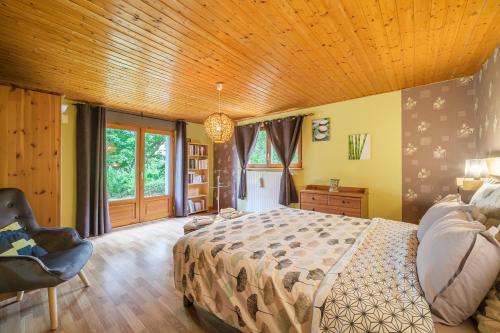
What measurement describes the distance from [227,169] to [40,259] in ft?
13.2

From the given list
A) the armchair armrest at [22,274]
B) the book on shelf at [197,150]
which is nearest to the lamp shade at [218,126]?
the armchair armrest at [22,274]

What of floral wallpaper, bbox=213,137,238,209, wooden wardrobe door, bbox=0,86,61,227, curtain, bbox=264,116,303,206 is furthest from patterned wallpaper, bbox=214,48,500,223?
wooden wardrobe door, bbox=0,86,61,227

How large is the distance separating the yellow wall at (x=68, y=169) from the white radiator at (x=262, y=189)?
3400 mm

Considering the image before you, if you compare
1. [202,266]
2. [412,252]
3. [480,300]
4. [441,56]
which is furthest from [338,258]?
[441,56]

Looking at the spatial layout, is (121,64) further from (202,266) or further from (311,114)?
(311,114)

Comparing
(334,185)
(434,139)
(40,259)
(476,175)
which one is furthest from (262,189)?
(40,259)

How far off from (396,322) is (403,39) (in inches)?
89.2

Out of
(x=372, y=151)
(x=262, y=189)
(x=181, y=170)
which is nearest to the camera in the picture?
(x=372, y=151)

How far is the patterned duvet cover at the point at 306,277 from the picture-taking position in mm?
1027

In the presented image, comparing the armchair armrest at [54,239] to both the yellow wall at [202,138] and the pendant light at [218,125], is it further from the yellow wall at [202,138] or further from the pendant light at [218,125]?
the yellow wall at [202,138]

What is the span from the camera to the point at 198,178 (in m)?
5.71

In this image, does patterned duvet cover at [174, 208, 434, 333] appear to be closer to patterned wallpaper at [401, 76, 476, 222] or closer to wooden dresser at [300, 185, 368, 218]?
wooden dresser at [300, 185, 368, 218]

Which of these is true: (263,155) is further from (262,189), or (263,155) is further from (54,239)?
(54,239)

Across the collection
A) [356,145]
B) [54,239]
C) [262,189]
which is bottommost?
[54,239]
